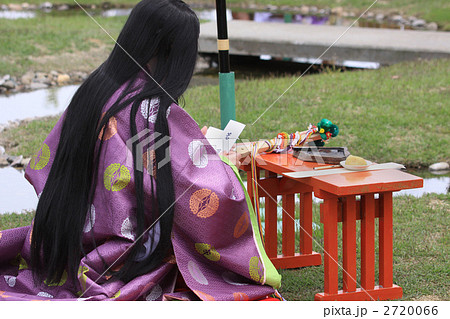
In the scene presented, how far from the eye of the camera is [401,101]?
6168mm

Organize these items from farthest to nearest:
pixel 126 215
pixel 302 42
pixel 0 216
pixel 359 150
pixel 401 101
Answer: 1. pixel 302 42
2. pixel 401 101
3. pixel 359 150
4. pixel 0 216
5. pixel 126 215

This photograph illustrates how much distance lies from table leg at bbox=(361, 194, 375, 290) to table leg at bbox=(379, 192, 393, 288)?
0.04m

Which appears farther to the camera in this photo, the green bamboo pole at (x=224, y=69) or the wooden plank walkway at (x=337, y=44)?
the wooden plank walkway at (x=337, y=44)

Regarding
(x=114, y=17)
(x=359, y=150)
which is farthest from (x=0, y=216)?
(x=114, y=17)

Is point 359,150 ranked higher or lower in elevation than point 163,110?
lower

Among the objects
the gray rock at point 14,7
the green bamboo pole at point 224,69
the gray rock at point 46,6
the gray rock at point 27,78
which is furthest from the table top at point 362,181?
the gray rock at point 46,6

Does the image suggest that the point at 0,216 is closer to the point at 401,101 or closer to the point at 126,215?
the point at 126,215

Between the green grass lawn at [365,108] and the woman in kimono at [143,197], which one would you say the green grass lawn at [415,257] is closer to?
the woman in kimono at [143,197]

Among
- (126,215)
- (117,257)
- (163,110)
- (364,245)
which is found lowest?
(364,245)

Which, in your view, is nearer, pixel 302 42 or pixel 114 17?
pixel 302 42

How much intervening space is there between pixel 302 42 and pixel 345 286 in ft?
20.3

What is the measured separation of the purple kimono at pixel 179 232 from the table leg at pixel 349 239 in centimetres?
41

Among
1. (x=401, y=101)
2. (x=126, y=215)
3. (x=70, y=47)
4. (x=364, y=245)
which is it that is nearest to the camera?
(x=126, y=215)

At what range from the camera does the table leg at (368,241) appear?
261cm
